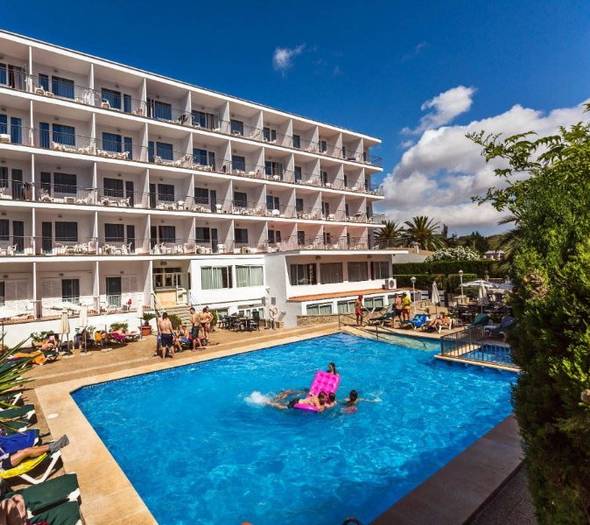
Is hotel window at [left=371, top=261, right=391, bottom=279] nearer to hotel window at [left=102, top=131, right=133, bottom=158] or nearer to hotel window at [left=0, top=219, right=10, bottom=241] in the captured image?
hotel window at [left=102, top=131, right=133, bottom=158]

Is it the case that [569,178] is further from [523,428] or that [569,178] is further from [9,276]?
[9,276]

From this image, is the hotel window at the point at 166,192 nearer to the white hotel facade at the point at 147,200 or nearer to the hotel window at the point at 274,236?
the white hotel facade at the point at 147,200

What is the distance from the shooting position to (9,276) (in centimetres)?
2088

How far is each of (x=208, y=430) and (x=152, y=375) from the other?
5197mm

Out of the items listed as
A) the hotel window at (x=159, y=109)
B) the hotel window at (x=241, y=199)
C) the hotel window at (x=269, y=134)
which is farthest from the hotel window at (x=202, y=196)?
the hotel window at (x=269, y=134)

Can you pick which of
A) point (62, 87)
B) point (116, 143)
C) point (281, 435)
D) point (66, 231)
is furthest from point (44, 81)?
point (281, 435)

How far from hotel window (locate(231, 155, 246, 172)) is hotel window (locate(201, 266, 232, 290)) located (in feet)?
34.2

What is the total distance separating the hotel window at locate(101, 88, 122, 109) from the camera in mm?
25467

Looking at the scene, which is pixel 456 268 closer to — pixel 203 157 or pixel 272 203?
pixel 272 203

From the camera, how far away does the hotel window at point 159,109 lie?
1083 inches

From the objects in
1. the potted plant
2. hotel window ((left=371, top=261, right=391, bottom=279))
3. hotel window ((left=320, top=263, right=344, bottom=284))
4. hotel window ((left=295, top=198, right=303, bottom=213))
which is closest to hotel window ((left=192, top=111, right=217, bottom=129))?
hotel window ((left=295, top=198, right=303, bottom=213))

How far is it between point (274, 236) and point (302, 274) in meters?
6.05

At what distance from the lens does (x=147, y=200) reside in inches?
986

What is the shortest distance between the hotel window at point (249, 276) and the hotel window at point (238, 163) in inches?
388
